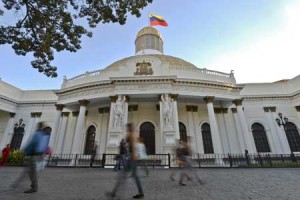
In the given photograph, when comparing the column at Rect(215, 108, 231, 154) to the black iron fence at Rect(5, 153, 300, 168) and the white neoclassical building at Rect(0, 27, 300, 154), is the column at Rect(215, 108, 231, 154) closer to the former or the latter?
the white neoclassical building at Rect(0, 27, 300, 154)

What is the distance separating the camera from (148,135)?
17.8 meters

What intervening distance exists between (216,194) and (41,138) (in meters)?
4.92

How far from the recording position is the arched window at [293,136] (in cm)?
1909

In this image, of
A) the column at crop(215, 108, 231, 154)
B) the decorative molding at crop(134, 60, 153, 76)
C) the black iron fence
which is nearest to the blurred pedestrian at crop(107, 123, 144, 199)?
the black iron fence

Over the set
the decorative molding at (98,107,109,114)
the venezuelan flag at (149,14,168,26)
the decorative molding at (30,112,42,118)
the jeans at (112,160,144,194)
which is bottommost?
the jeans at (112,160,144,194)

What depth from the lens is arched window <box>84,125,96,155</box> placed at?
723 inches

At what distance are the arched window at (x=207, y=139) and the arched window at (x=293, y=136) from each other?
9.74 m

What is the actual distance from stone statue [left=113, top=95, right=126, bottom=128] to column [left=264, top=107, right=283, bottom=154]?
1745 cm

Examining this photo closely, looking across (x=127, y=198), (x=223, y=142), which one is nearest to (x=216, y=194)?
(x=127, y=198)

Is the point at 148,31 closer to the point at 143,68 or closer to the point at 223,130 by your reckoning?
the point at 143,68

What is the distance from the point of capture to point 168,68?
17656 millimetres

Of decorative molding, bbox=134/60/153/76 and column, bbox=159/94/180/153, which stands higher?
decorative molding, bbox=134/60/153/76

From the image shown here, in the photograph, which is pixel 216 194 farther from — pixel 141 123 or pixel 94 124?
pixel 94 124

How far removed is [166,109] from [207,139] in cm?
693
